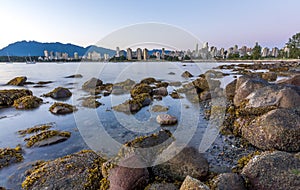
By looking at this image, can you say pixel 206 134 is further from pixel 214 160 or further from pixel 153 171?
pixel 153 171

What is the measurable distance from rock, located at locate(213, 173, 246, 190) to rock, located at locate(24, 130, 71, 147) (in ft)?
19.6

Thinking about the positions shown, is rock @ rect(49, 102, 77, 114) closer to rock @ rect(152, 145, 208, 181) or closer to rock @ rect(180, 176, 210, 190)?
rock @ rect(152, 145, 208, 181)

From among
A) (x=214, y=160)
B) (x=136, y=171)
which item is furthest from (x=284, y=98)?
(x=136, y=171)

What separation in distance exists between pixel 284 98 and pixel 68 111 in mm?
11522

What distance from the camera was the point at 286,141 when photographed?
5250 mm

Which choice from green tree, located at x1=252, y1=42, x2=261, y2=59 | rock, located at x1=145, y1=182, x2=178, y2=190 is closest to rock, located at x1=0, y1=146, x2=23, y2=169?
rock, located at x1=145, y1=182, x2=178, y2=190

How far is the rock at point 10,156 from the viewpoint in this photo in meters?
5.20

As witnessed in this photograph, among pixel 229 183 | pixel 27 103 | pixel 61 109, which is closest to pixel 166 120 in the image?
pixel 229 183

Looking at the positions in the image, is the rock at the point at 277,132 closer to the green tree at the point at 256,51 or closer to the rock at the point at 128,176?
the rock at the point at 128,176

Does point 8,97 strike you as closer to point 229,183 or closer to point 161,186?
point 161,186

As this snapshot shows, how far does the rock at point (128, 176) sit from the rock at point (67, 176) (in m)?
0.57

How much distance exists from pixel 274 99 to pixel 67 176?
8.09 m

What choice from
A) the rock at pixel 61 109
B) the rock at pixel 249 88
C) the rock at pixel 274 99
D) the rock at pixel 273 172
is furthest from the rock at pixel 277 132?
the rock at pixel 61 109

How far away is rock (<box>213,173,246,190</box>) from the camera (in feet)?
10.6
